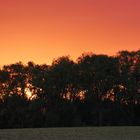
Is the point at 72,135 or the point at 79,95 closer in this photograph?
the point at 72,135

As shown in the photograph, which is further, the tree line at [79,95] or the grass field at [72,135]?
the tree line at [79,95]

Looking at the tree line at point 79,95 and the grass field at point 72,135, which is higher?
the tree line at point 79,95

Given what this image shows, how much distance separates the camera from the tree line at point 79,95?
83375 mm

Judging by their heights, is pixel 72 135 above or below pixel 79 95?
below

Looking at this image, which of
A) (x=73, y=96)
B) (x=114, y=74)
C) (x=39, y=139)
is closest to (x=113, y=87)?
(x=114, y=74)

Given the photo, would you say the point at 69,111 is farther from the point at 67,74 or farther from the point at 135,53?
the point at 135,53

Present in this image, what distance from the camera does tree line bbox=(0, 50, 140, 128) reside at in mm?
83375

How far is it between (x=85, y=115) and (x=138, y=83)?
37.0 ft

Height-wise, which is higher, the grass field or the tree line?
the tree line

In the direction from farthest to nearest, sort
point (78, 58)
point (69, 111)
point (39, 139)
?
point (78, 58) < point (69, 111) < point (39, 139)

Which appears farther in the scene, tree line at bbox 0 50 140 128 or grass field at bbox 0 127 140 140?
tree line at bbox 0 50 140 128

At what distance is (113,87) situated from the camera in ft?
284

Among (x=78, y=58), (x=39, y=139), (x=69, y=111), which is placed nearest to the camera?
(x=39, y=139)

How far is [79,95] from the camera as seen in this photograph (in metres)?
87.6
